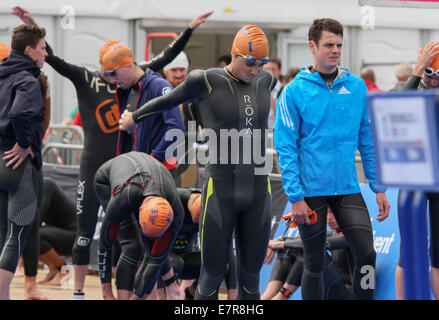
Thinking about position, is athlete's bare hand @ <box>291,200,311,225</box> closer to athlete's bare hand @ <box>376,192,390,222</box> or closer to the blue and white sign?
athlete's bare hand @ <box>376,192,390,222</box>

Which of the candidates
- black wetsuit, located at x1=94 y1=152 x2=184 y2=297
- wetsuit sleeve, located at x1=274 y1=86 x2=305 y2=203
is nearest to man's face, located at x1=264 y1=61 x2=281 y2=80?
black wetsuit, located at x1=94 y1=152 x2=184 y2=297

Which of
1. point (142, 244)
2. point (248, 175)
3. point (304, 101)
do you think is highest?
point (304, 101)

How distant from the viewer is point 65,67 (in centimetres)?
705

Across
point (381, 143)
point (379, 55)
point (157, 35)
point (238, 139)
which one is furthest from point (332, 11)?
point (381, 143)

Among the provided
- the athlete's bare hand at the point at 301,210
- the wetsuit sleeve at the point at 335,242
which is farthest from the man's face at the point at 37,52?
the wetsuit sleeve at the point at 335,242

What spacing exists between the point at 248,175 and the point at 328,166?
0.53 meters

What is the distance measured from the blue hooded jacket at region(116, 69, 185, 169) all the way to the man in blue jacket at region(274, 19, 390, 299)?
5.10 feet

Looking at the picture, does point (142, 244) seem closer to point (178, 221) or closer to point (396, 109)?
point (178, 221)

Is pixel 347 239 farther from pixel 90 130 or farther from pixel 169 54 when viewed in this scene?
pixel 90 130

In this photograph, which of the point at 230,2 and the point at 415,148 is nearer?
the point at 415,148

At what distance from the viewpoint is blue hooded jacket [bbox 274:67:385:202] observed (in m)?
5.12

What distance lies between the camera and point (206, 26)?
46.0ft

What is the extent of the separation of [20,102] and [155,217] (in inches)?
54.8

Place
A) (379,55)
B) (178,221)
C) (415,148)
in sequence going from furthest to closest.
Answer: (379,55) < (178,221) < (415,148)
